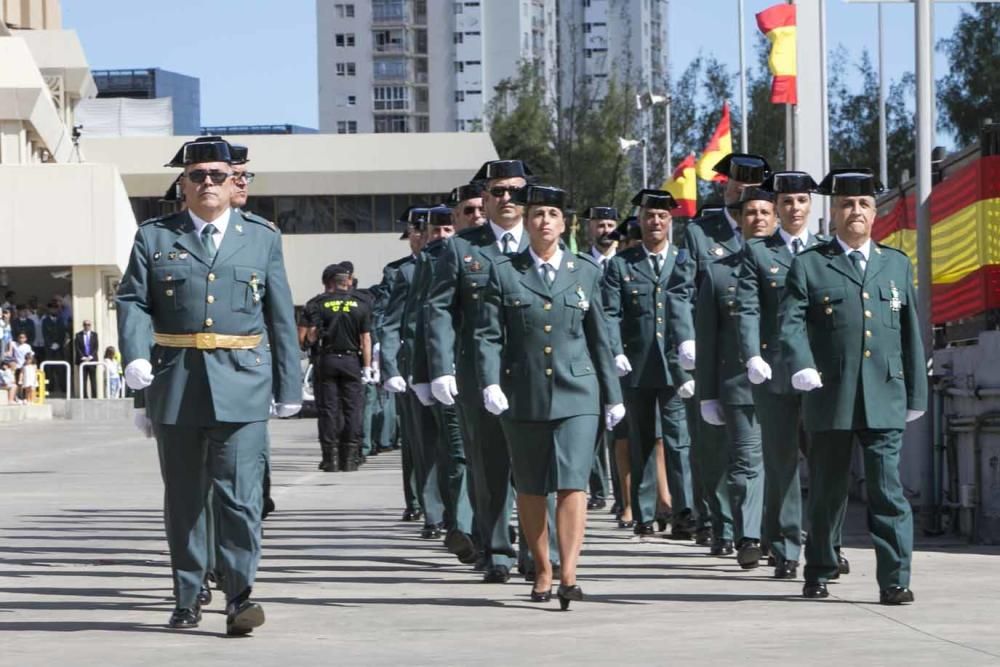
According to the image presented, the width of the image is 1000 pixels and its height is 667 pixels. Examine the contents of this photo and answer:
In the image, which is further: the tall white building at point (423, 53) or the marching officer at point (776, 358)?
the tall white building at point (423, 53)

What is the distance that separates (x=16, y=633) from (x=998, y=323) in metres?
6.56

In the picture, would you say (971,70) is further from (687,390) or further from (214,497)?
(214,497)

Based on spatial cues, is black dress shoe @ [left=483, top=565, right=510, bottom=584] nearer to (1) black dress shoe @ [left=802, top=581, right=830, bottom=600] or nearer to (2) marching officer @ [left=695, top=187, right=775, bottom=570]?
(2) marching officer @ [left=695, top=187, right=775, bottom=570]

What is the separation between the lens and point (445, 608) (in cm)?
1081

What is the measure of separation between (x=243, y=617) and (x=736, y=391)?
163 inches

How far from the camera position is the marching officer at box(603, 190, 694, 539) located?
14.8 m

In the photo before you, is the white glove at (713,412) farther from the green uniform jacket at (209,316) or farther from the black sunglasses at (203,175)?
the black sunglasses at (203,175)

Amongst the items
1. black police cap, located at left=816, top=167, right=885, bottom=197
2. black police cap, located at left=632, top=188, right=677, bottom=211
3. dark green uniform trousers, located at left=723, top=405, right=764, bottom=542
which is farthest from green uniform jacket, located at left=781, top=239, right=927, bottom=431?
black police cap, located at left=632, top=188, right=677, bottom=211

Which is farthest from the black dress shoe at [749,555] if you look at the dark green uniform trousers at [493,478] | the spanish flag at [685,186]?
the spanish flag at [685,186]

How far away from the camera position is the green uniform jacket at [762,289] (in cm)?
1229

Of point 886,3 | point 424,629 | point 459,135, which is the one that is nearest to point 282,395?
point 424,629

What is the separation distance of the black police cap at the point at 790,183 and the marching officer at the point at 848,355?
1023 millimetres

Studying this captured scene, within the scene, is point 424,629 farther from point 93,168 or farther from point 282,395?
point 93,168

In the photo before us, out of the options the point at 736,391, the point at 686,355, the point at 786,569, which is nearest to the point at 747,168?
the point at 736,391
